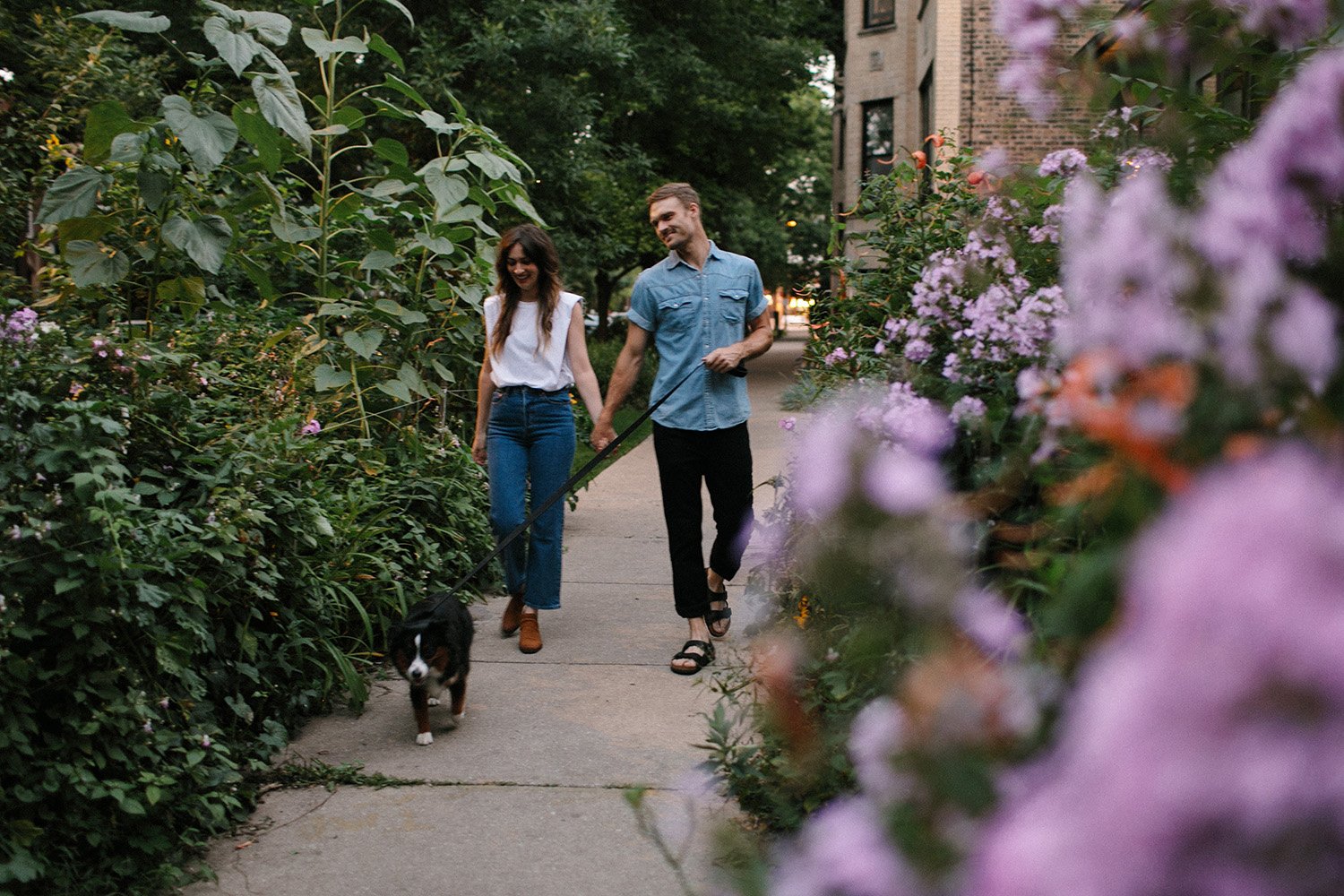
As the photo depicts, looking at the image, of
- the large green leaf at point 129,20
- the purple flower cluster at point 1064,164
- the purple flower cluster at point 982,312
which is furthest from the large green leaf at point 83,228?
the purple flower cluster at point 1064,164

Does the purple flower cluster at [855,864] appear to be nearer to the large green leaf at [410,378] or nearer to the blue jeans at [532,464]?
the blue jeans at [532,464]

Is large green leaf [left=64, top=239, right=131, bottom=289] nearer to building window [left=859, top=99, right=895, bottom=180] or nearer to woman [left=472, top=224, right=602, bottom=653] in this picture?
woman [left=472, top=224, right=602, bottom=653]

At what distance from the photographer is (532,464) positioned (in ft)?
20.3

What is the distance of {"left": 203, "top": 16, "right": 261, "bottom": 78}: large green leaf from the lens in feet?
16.5

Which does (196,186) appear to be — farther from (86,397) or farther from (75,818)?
(75,818)

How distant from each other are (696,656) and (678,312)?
5.44 feet

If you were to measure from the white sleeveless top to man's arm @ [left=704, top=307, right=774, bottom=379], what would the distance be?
825 millimetres

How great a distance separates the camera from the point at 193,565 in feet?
12.7

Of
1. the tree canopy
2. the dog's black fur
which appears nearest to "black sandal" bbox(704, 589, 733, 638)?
the dog's black fur

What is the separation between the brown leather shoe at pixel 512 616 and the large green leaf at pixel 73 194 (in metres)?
2.77

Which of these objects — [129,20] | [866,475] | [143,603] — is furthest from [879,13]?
[866,475]

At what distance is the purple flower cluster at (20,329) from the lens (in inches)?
146

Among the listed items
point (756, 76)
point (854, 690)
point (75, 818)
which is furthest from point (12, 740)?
point (756, 76)

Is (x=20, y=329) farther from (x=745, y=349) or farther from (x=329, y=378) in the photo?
(x=745, y=349)
